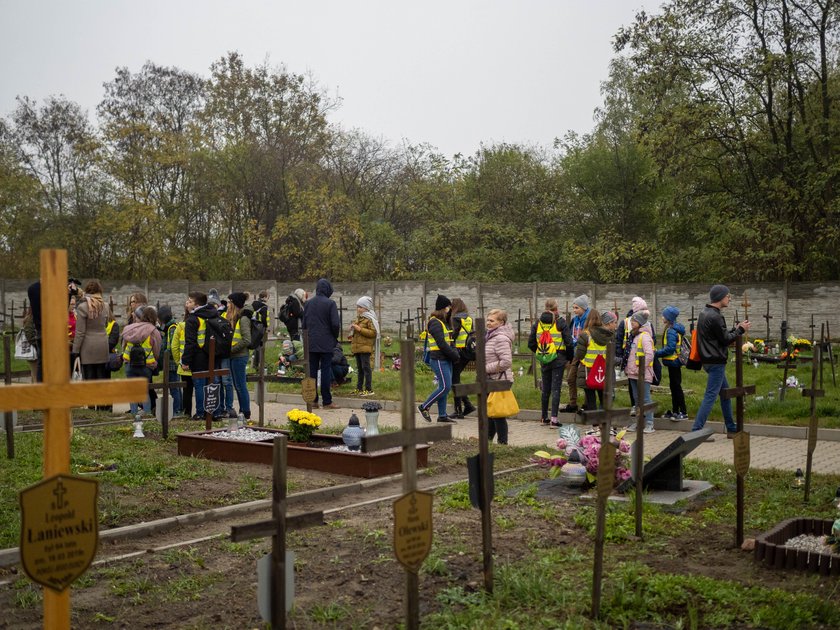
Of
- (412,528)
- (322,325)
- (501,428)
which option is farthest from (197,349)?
(412,528)

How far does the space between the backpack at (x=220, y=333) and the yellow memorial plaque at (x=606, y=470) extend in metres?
10.2

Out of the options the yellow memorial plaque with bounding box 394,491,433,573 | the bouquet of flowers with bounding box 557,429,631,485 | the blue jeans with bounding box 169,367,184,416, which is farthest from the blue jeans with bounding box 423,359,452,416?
the yellow memorial plaque with bounding box 394,491,433,573

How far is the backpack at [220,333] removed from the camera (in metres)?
15.7

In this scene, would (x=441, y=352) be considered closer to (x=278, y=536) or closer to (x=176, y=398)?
(x=176, y=398)

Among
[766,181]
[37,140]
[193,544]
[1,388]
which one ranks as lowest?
[193,544]

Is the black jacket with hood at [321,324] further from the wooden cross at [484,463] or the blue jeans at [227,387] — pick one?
the wooden cross at [484,463]

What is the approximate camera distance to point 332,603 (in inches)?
243

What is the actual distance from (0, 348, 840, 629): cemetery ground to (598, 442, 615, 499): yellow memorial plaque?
660mm

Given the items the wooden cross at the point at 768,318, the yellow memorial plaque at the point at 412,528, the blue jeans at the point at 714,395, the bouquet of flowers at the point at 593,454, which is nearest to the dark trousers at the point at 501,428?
the bouquet of flowers at the point at 593,454

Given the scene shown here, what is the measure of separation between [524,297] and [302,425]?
2171 cm

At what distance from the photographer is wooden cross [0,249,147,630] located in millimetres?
3926

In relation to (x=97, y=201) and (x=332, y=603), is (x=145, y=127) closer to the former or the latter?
(x=97, y=201)

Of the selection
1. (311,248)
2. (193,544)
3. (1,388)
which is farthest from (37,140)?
(1,388)

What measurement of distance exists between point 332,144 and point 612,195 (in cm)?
1412
